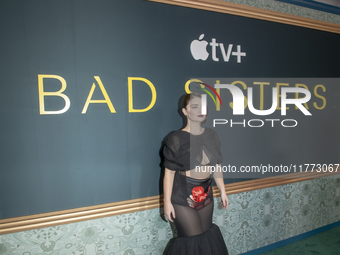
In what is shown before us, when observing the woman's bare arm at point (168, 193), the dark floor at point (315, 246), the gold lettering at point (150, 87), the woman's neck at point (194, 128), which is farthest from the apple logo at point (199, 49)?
the dark floor at point (315, 246)

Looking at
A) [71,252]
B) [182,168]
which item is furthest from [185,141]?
[71,252]

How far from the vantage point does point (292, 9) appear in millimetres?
2553

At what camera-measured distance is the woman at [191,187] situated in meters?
1.73

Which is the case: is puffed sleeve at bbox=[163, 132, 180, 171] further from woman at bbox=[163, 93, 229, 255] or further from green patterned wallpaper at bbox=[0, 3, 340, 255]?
green patterned wallpaper at bbox=[0, 3, 340, 255]

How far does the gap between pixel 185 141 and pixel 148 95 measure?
1.83 feet

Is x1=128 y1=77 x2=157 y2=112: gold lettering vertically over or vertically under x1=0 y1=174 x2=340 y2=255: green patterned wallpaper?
over

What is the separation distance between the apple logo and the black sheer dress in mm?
830

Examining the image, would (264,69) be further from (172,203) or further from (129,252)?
(129,252)

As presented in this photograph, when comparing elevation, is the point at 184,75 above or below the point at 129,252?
above

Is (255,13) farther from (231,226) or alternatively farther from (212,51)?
(231,226)

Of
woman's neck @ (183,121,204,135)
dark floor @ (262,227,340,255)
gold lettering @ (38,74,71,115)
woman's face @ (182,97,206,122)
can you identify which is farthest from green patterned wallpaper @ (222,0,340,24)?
dark floor @ (262,227,340,255)

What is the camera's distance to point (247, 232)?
2.48 metres

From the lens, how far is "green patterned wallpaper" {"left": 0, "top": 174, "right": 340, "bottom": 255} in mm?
1787

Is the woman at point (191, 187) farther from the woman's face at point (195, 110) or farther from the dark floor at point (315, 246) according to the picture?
the dark floor at point (315, 246)
